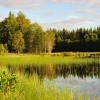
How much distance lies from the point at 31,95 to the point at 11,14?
320ft

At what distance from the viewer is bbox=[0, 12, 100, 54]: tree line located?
91.5 m

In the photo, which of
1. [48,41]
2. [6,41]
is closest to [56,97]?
[48,41]

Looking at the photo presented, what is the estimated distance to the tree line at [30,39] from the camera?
300 ft

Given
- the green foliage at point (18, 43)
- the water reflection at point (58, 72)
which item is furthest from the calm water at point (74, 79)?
the green foliage at point (18, 43)

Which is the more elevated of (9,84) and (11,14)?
(11,14)

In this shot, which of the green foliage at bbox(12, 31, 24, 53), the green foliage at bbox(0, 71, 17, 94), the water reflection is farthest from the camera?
the green foliage at bbox(12, 31, 24, 53)

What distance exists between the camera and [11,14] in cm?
11144

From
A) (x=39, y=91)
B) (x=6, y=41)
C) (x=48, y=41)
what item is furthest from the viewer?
(x=6, y=41)

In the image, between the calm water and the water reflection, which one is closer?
the calm water

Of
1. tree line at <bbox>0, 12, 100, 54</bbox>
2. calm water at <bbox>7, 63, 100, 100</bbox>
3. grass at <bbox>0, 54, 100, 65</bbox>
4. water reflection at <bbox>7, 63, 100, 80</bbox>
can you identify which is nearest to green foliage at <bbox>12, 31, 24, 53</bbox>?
tree line at <bbox>0, 12, 100, 54</bbox>

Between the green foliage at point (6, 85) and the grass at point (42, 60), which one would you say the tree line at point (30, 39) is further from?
the green foliage at point (6, 85)

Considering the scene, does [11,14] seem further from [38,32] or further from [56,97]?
[56,97]

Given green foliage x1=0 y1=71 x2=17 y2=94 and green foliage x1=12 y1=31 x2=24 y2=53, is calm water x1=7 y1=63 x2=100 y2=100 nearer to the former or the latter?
green foliage x1=0 y1=71 x2=17 y2=94

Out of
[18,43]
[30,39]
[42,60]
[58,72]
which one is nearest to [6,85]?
[58,72]
